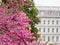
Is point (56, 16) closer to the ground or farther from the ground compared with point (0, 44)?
closer to the ground

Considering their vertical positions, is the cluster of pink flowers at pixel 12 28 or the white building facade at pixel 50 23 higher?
the cluster of pink flowers at pixel 12 28

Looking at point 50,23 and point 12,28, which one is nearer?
point 12,28

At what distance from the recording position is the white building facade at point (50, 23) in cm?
4741

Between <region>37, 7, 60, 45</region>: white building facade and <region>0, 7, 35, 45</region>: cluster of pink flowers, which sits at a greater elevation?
<region>0, 7, 35, 45</region>: cluster of pink flowers

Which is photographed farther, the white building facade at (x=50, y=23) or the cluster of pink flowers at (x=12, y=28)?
the white building facade at (x=50, y=23)

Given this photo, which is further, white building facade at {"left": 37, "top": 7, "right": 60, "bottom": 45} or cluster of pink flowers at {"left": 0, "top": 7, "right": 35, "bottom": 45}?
white building facade at {"left": 37, "top": 7, "right": 60, "bottom": 45}

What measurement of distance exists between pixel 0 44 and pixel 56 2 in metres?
47.8

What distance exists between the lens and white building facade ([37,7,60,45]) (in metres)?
47.4

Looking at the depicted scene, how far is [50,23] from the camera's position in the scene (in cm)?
4759

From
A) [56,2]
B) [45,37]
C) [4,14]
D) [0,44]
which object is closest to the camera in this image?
[0,44]

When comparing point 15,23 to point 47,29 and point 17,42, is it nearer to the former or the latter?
point 17,42

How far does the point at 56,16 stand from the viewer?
47781mm

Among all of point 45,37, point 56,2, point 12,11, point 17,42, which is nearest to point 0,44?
point 17,42

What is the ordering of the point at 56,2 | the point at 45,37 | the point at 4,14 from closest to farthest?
1. the point at 4,14
2. the point at 45,37
3. the point at 56,2
